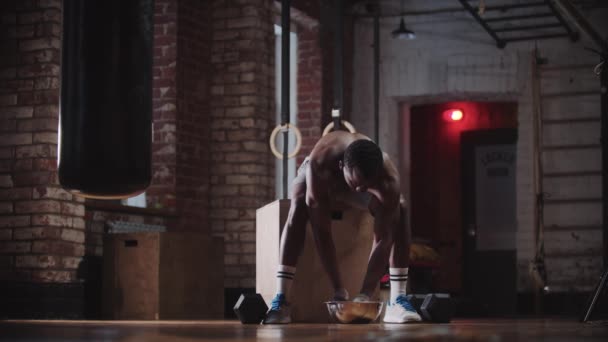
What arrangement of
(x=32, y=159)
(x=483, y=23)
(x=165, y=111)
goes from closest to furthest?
1. (x=32, y=159)
2. (x=165, y=111)
3. (x=483, y=23)

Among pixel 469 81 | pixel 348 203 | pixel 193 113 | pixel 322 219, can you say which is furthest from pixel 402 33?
pixel 322 219

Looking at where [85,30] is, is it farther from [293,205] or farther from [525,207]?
Result: [525,207]

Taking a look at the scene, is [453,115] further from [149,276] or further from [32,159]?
[32,159]

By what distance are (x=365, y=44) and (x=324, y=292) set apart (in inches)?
175

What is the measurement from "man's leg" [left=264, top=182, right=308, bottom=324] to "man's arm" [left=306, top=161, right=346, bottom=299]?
0.09 metres

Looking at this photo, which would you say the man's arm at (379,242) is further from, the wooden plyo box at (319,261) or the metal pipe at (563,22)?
the metal pipe at (563,22)

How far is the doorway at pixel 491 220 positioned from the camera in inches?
418

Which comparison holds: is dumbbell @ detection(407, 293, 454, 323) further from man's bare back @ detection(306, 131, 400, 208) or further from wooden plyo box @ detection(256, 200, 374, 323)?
man's bare back @ detection(306, 131, 400, 208)

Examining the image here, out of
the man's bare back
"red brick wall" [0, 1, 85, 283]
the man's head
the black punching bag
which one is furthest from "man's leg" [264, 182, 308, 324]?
the black punching bag

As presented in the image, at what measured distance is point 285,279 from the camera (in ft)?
15.8

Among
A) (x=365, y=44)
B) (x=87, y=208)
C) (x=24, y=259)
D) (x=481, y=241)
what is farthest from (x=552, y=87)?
(x=24, y=259)

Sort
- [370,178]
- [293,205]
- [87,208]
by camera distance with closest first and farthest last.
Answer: [370,178] < [293,205] < [87,208]

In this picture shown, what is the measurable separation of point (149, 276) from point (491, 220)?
537cm

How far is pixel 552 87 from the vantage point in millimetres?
8531
